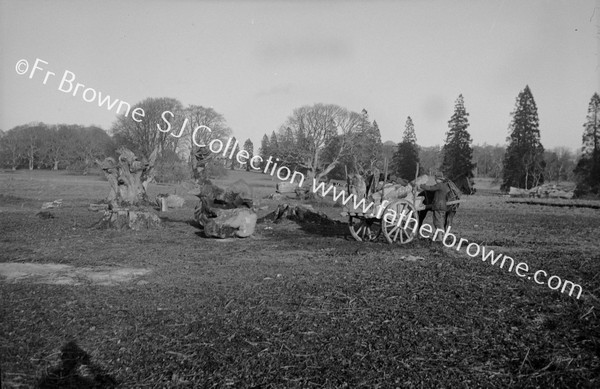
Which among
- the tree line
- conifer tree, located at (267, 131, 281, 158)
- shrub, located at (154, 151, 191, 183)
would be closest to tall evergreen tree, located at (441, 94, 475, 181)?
the tree line

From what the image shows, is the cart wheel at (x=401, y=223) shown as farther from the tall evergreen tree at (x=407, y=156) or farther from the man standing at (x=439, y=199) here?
the tall evergreen tree at (x=407, y=156)

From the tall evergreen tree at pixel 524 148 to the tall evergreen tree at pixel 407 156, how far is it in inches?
527

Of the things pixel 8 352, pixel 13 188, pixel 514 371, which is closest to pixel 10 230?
pixel 8 352

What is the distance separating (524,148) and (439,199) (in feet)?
166

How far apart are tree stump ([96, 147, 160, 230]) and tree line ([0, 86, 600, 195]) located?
27037mm

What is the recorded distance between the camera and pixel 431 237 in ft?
41.7

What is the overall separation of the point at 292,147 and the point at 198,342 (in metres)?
48.6

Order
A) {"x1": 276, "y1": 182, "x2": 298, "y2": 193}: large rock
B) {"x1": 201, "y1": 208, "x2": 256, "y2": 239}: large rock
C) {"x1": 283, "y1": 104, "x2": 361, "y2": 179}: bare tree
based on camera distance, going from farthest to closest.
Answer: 1. {"x1": 283, "y1": 104, "x2": 361, "y2": 179}: bare tree
2. {"x1": 276, "y1": 182, "x2": 298, "y2": 193}: large rock
3. {"x1": 201, "y1": 208, "x2": 256, "y2": 239}: large rock

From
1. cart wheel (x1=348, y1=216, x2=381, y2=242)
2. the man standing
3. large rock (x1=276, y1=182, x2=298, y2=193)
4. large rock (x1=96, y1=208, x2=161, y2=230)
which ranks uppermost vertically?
the man standing

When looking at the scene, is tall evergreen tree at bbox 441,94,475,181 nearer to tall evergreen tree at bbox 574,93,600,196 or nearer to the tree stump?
tall evergreen tree at bbox 574,93,600,196

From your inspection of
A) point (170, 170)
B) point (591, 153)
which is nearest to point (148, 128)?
point (170, 170)

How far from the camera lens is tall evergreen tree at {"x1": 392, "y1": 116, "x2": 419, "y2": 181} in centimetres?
6281

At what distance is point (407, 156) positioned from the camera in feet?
212

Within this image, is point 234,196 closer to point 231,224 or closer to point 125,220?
point 231,224
